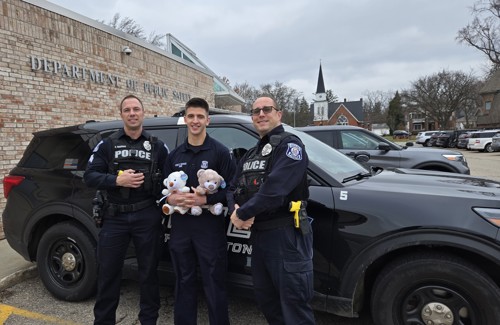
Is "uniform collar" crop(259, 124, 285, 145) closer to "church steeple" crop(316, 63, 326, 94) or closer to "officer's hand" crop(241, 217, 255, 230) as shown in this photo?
"officer's hand" crop(241, 217, 255, 230)

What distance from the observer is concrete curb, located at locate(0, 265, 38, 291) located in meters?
3.62

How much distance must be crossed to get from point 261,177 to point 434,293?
1.30 m

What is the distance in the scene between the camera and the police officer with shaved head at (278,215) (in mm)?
1972

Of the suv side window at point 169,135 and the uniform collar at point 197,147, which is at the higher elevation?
the suv side window at point 169,135

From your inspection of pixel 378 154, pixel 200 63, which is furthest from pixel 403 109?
pixel 378 154

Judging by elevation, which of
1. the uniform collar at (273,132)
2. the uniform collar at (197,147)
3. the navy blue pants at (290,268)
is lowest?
the navy blue pants at (290,268)

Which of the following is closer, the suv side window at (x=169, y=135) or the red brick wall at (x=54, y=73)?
the suv side window at (x=169, y=135)

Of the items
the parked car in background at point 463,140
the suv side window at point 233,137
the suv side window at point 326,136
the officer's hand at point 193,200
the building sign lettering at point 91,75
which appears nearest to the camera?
the officer's hand at point 193,200

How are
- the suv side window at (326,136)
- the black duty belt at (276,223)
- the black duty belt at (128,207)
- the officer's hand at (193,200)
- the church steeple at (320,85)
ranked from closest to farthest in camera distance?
the black duty belt at (276,223), the officer's hand at (193,200), the black duty belt at (128,207), the suv side window at (326,136), the church steeple at (320,85)

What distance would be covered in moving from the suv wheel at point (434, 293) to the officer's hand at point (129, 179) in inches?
70.9

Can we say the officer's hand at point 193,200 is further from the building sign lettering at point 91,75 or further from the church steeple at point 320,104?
the church steeple at point 320,104

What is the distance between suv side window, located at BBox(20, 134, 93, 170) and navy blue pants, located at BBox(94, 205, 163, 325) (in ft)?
3.17

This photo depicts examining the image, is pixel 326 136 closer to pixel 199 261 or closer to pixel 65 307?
pixel 199 261

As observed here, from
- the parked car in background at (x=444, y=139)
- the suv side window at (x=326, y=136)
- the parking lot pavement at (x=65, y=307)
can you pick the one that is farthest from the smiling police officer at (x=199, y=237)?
the parked car in background at (x=444, y=139)
